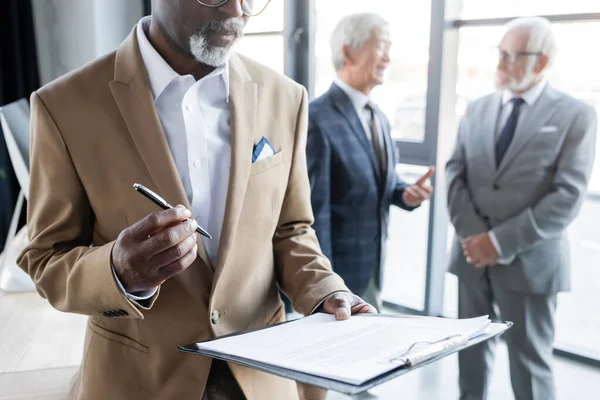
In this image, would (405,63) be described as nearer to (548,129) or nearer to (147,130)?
(548,129)

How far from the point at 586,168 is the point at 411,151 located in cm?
140

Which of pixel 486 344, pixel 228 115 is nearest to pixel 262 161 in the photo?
pixel 228 115

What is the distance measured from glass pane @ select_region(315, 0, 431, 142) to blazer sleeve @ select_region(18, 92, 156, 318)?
245 centimetres

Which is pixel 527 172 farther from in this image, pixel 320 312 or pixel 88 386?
pixel 88 386

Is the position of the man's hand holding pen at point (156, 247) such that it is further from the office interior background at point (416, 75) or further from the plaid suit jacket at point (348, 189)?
the plaid suit jacket at point (348, 189)

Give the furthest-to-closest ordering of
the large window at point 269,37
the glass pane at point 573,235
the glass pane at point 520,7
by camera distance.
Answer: the large window at point 269,37 → the glass pane at point 573,235 → the glass pane at point 520,7

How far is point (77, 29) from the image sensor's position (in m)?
3.94

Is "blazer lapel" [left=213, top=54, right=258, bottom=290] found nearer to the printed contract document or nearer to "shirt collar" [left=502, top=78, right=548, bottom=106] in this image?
the printed contract document

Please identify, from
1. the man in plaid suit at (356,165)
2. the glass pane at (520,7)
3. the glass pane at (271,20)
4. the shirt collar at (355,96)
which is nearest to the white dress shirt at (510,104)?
the man in plaid suit at (356,165)

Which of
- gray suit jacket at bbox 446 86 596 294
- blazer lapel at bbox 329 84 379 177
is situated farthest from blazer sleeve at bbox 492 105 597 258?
blazer lapel at bbox 329 84 379 177

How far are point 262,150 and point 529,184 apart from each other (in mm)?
1530

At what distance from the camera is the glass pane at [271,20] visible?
12.9 ft

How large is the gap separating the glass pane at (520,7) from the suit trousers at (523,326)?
1.36 m

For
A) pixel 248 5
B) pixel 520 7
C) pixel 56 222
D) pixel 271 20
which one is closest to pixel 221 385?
pixel 56 222
